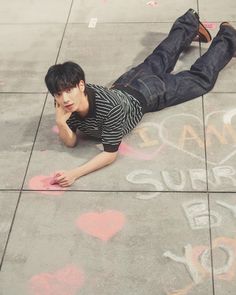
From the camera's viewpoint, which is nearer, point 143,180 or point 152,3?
point 143,180

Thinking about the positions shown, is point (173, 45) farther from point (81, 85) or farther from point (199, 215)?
point (199, 215)

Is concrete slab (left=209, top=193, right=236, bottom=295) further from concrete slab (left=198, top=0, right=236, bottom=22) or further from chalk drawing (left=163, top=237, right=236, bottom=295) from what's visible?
concrete slab (left=198, top=0, right=236, bottom=22)

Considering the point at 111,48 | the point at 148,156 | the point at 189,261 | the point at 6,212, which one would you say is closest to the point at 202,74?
the point at 148,156

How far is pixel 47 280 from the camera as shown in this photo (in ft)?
8.04

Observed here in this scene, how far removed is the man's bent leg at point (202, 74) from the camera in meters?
3.42

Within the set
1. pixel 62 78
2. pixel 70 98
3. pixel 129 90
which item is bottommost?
pixel 129 90

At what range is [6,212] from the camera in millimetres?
2814

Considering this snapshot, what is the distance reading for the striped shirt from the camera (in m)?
2.87

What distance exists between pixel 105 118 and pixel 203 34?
5.23 feet

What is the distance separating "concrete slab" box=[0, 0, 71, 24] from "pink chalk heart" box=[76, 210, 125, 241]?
2.46 metres

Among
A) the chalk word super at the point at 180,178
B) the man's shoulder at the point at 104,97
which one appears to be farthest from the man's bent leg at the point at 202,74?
the chalk word super at the point at 180,178

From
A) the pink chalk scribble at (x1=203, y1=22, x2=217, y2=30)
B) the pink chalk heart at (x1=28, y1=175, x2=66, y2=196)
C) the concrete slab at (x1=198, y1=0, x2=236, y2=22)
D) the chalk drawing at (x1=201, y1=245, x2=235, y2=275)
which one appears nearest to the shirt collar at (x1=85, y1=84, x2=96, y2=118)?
the pink chalk heart at (x1=28, y1=175, x2=66, y2=196)

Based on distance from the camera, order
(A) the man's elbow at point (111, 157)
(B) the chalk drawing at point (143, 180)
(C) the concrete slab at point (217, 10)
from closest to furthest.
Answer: (B) the chalk drawing at point (143, 180)
(A) the man's elbow at point (111, 157)
(C) the concrete slab at point (217, 10)

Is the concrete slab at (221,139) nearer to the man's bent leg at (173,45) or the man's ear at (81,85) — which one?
the man's bent leg at (173,45)
